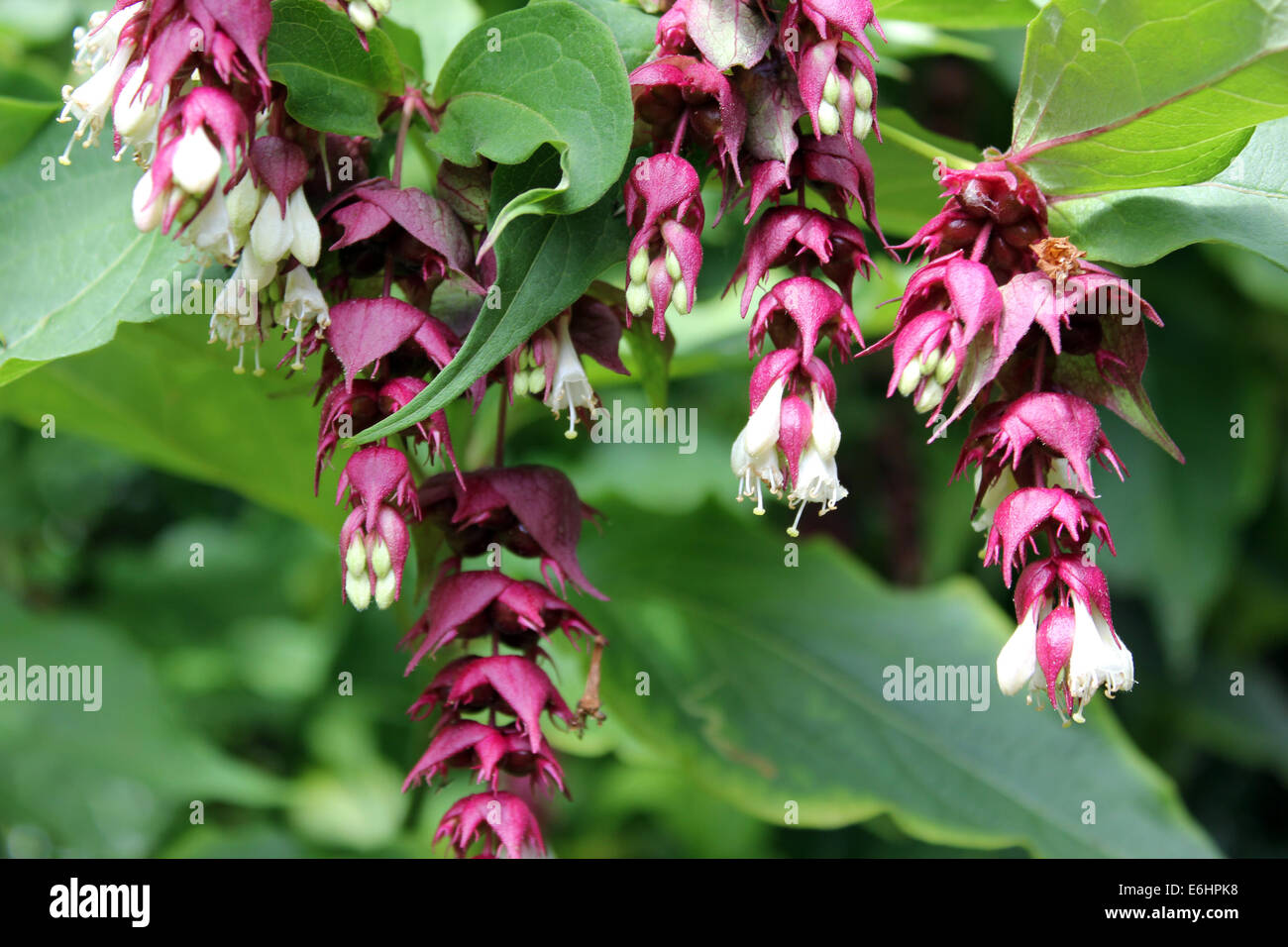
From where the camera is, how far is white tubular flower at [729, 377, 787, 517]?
2.44ft

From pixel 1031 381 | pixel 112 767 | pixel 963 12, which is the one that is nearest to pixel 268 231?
pixel 1031 381

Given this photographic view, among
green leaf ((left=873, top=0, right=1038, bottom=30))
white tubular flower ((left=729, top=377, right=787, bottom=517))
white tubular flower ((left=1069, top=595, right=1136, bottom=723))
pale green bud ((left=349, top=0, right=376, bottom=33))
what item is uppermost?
Result: green leaf ((left=873, top=0, right=1038, bottom=30))

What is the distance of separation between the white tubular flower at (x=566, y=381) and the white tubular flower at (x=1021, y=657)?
343 mm

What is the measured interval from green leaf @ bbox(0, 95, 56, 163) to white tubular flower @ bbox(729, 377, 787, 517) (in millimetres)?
802

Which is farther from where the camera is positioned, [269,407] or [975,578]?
[975,578]

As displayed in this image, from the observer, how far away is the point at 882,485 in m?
2.51

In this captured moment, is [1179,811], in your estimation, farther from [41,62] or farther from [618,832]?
[41,62]

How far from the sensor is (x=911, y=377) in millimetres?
726

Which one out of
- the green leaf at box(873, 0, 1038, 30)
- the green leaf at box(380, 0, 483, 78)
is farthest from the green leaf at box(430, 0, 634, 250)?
the green leaf at box(380, 0, 483, 78)

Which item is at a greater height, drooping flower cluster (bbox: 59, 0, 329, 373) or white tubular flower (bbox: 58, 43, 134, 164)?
white tubular flower (bbox: 58, 43, 134, 164)

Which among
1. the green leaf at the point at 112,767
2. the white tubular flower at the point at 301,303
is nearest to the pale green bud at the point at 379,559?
the white tubular flower at the point at 301,303

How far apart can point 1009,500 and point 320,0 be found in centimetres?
60

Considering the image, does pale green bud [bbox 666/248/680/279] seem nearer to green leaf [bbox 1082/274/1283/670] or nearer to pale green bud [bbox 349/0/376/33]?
pale green bud [bbox 349/0/376/33]
